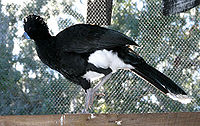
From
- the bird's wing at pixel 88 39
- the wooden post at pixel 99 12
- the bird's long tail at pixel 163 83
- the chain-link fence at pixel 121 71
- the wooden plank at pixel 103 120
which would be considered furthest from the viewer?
the chain-link fence at pixel 121 71

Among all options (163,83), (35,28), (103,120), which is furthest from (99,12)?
(103,120)

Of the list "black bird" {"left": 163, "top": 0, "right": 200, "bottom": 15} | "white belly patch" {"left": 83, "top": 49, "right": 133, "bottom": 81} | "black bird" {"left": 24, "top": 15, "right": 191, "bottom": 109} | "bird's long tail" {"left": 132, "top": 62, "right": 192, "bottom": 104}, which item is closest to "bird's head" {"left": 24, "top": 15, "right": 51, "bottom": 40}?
"black bird" {"left": 24, "top": 15, "right": 191, "bottom": 109}

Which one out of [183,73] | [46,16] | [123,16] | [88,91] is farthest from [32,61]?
[183,73]

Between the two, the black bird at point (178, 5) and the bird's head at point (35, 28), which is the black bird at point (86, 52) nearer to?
the bird's head at point (35, 28)

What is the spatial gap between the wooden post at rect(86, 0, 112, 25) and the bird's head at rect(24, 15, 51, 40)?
273 mm

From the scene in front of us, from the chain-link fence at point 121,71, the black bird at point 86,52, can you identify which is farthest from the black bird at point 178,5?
the chain-link fence at point 121,71

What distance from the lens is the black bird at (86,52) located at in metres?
1.26

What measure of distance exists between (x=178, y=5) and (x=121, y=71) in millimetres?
1020

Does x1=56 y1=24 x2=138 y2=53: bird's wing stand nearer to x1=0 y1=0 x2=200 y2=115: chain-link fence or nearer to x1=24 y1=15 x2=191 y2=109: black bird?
x1=24 y1=15 x2=191 y2=109: black bird

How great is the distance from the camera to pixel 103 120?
83 cm

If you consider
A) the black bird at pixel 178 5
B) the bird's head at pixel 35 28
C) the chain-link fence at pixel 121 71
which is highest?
the black bird at pixel 178 5

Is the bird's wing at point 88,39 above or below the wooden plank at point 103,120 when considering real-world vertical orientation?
above

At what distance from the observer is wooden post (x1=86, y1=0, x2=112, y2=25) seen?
4.70 feet

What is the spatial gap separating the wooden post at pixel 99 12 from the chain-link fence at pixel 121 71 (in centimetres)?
73
